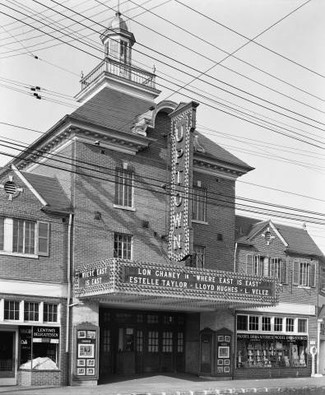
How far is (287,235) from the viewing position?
111 feet

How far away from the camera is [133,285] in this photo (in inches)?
865

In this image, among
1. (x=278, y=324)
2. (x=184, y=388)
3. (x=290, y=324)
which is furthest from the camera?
(x=290, y=324)

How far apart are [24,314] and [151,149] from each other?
9335 millimetres

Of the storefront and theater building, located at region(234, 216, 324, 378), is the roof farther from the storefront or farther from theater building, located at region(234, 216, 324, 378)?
the storefront

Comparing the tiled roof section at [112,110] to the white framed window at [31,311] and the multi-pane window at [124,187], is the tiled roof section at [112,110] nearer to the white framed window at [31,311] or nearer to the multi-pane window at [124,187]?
the multi-pane window at [124,187]

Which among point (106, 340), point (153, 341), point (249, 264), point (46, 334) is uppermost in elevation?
point (249, 264)

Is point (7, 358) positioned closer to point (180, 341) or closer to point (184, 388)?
point (184, 388)

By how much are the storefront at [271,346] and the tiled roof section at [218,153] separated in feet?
24.8

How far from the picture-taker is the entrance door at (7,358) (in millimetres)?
22516

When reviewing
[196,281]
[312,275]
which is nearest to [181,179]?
[196,281]

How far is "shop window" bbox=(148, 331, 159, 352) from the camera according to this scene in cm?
2820

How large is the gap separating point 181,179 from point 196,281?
4.89 m

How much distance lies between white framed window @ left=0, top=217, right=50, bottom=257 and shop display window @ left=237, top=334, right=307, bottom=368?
11.5 metres

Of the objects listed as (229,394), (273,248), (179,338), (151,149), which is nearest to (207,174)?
(151,149)
